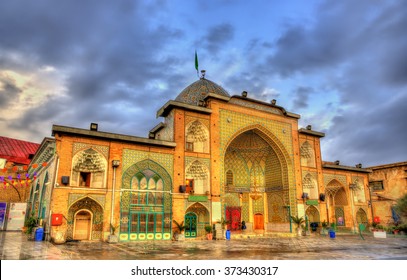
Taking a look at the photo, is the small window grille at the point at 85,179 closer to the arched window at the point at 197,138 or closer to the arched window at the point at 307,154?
the arched window at the point at 197,138

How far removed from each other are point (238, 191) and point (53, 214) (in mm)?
14261

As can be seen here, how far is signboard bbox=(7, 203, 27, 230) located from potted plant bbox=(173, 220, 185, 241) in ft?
51.1

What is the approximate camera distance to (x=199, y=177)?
21.1 m

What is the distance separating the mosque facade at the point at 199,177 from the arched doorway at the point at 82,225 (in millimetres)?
52

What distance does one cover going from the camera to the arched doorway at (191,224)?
19.5 m

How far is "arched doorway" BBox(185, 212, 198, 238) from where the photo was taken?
64.0 ft

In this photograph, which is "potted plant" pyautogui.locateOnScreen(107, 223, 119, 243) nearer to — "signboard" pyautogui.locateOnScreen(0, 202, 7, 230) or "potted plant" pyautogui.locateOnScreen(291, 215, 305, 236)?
"potted plant" pyautogui.locateOnScreen(291, 215, 305, 236)

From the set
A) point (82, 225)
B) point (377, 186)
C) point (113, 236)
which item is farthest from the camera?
point (377, 186)

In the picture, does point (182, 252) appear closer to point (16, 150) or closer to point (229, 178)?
point (229, 178)

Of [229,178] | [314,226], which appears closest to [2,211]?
[229,178]

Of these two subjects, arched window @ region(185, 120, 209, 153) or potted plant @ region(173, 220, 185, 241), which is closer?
potted plant @ region(173, 220, 185, 241)

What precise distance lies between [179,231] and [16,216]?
1630cm

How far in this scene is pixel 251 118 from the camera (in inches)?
936

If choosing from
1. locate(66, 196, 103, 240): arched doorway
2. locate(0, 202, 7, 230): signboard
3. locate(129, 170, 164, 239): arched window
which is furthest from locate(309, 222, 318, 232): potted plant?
locate(0, 202, 7, 230): signboard
